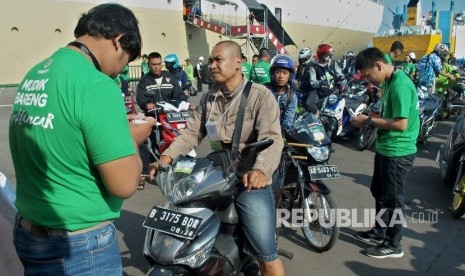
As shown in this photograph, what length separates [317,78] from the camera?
807 centimetres

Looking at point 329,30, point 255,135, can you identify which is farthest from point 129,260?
point 329,30

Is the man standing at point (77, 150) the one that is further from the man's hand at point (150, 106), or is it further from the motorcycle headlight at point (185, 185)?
the man's hand at point (150, 106)

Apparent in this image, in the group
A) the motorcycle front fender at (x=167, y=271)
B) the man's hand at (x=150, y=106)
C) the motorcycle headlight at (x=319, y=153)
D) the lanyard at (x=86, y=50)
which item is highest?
the lanyard at (x=86, y=50)

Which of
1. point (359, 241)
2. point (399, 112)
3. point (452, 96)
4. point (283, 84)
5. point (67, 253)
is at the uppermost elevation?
point (283, 84)

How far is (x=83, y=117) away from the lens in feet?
5.03

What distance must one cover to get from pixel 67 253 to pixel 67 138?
49 centimetres

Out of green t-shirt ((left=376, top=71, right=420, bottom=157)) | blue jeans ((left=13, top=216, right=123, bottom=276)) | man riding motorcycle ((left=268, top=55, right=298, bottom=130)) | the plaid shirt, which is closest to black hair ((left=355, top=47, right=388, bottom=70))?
green t-shirt ((left=376, top=71, right=420, bottom=157))

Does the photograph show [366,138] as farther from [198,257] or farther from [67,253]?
[67,253]

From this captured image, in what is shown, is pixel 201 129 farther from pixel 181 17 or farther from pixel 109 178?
pixel 181 17

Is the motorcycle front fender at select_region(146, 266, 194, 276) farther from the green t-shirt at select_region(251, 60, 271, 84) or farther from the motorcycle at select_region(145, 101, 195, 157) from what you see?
the green t-shirt at select_region(251, 60, 271, 84)

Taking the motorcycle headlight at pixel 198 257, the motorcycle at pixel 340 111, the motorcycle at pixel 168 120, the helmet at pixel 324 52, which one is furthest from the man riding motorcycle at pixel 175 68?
the motorcycle headlight at pixel 198 257

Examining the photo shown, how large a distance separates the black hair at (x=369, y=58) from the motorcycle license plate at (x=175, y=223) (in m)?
2.14

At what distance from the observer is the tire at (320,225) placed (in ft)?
12.5

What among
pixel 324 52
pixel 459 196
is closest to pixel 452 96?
pixel 324 52
